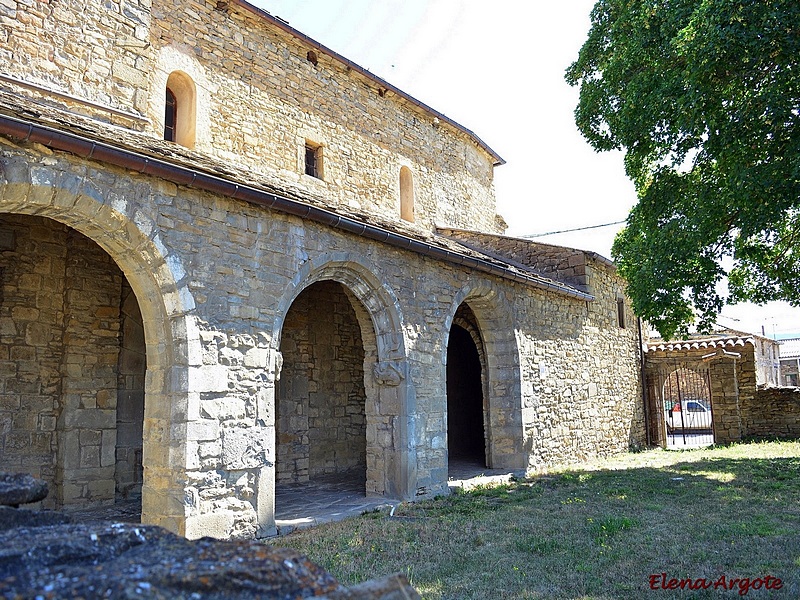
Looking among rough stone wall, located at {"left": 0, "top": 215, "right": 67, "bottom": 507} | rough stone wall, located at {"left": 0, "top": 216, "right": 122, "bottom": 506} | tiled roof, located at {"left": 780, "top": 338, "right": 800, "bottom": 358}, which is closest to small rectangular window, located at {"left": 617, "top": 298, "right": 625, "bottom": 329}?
rough stone wall, located at {"left": 0, "top": 216, "right": 122, "bottom": 506}

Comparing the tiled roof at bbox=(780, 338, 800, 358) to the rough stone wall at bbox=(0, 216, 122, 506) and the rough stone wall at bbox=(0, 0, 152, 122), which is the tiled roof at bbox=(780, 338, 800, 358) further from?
the rough stone wall at bbox=(0, 216, 122, 506)

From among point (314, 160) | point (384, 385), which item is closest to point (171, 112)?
point (314, 160)

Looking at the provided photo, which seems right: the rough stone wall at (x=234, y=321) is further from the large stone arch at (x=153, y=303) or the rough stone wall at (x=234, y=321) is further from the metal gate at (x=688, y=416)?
the metal gate at (x=688, y=416)

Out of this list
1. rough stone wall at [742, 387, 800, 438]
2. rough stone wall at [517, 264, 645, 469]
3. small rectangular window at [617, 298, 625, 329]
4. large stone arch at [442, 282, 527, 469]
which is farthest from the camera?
rough stone wall at [742, 387, 800, 438]

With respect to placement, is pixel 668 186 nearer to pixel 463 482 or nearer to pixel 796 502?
pixel 796 502

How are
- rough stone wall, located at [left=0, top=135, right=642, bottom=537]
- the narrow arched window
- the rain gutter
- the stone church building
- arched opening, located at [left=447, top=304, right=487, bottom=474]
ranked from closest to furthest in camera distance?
the rain gutter < rough stone wall, located at [left=0, top=135, right=642, bottom=537] < the stone church building < the narrow arched window < arched opening, located at [left=447, top=304, right=487, bottom=474]

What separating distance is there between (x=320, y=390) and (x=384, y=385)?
2311 millimetres

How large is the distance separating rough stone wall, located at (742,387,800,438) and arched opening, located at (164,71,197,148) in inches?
556

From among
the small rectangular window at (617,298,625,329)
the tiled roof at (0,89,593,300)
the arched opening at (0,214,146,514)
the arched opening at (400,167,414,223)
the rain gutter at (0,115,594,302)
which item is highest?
the arched opening at (400,167,414,223)

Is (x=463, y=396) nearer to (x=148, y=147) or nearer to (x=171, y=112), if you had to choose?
(x=171, y=112)

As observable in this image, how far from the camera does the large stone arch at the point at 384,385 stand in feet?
25.4

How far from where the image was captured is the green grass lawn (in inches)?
172

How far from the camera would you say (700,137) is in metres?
7.84
